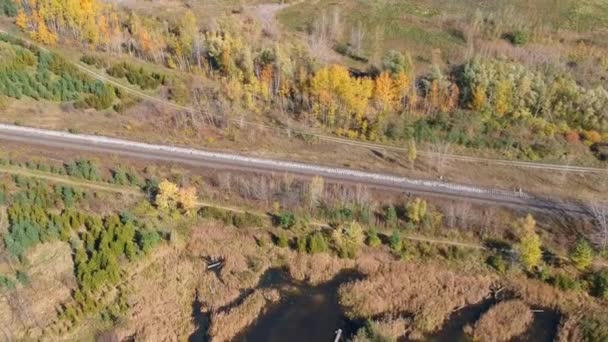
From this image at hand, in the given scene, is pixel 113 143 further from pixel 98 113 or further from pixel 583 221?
pixel 583 221

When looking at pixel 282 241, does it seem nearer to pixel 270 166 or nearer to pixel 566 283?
pixel 270 166

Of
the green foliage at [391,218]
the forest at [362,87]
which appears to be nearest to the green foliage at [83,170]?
the forest at [362,87]

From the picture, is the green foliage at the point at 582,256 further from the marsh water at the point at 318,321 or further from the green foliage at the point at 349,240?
the green foliage at the point at 349,240

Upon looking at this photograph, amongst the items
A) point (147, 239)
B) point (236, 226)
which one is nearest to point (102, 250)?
point (147, 239)

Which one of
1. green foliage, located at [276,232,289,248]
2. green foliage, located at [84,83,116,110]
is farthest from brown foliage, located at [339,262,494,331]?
green foliage, located at [84,83,116,110]

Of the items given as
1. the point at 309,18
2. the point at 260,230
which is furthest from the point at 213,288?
the point at 309,18

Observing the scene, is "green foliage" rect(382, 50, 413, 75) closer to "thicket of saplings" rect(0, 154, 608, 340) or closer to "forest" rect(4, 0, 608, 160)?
"forest" rect(4, 0, 608, 160)
